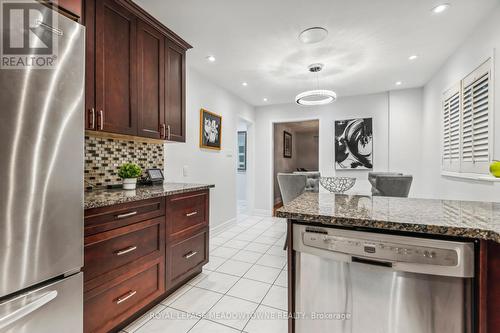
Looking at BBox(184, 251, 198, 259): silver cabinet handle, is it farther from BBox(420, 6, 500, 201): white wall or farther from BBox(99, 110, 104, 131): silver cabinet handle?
BBox(420, 6, 500, 201): white wall

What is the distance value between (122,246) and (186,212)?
0.64m

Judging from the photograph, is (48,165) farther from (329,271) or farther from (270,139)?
(270,139)

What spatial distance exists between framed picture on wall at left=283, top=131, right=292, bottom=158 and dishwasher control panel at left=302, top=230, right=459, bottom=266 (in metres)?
5.42

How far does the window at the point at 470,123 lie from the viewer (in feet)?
6.51

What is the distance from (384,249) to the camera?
0.89m

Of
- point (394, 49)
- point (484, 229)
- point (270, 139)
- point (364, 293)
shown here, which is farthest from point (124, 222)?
point (270, 139)

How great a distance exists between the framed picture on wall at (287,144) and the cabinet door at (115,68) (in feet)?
15.9

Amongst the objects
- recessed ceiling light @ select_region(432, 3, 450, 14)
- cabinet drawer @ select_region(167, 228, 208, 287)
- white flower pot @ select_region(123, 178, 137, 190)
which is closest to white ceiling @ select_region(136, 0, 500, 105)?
recessed ceiling light @ select_region(432, 3, 450, 14)

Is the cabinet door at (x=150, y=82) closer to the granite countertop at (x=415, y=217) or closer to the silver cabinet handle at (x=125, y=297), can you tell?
the silver cabinet handle at (x=125, y=297)

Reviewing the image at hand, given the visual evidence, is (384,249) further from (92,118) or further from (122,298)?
(92,118)

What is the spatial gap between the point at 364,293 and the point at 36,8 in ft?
5.82

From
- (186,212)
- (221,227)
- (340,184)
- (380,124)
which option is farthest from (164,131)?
(380,124)

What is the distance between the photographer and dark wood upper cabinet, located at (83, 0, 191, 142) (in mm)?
1566

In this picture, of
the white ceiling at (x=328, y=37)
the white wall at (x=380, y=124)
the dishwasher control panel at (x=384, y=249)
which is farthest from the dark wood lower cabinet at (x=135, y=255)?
the white wall at (x=380, y=124)
